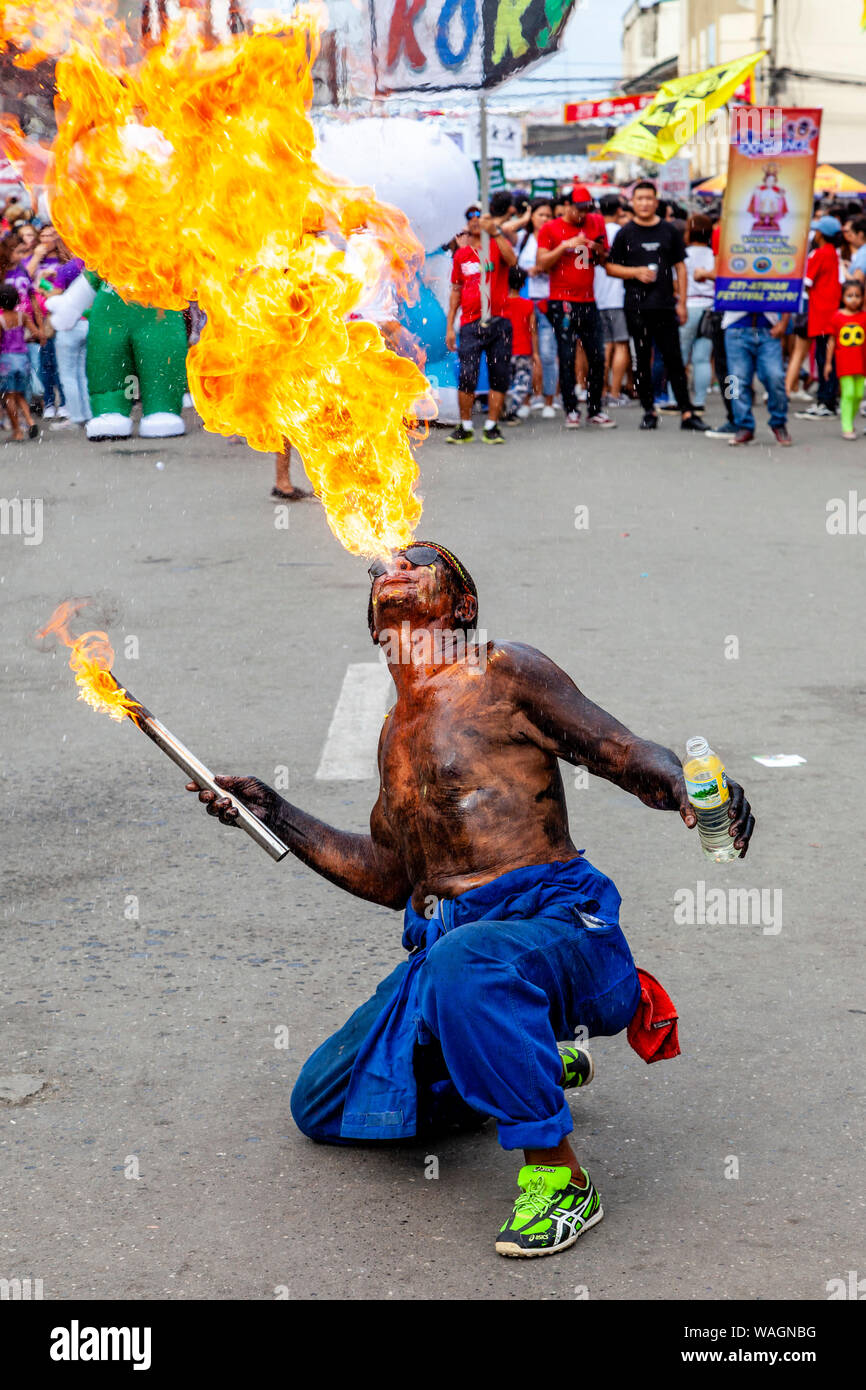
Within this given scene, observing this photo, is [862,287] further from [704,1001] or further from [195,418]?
[704,1001]

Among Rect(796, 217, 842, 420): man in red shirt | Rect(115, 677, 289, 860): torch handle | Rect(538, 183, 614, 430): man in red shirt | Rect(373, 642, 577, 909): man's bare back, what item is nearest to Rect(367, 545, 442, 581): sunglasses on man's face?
Rect(373, 642, 577, 909): man's bare back

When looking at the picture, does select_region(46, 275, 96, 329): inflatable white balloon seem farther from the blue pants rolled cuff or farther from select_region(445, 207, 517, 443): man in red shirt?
the blue pants rolled cuff

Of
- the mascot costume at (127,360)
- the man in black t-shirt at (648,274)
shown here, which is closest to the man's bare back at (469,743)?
the man in black t-shirt at (648,274)

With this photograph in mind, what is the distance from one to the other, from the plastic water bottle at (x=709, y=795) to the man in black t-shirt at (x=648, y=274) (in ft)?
40.9

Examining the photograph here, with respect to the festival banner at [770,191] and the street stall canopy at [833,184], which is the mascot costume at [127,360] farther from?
the street stall canopy at [833,184]

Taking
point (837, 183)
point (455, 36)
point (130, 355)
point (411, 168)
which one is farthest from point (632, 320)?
point (837, 183)

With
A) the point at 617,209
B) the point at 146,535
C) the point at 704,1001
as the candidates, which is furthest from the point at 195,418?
the point at 704,1001

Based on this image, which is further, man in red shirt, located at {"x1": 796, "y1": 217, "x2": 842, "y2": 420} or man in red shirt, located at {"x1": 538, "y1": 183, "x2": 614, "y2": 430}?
man in red shirt, located at {"x1": 796, "y1": 217, "x2": 842, "y2": 420}

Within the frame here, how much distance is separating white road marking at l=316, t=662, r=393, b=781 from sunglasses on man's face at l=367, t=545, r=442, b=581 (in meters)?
2.69

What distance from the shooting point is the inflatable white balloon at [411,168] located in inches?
603

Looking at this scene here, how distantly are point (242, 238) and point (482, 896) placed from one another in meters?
2.06

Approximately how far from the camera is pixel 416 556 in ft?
11.7

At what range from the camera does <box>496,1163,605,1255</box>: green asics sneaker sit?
3.15m
